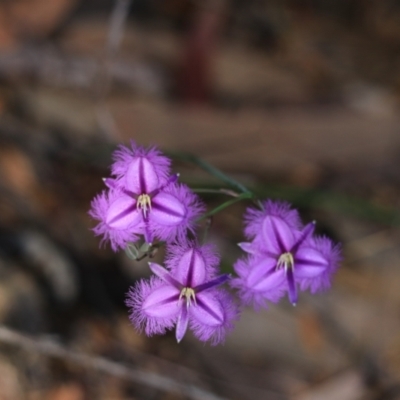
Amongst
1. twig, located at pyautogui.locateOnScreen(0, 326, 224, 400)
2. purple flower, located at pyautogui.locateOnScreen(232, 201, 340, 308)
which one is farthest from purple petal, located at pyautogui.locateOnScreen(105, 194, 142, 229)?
twig, located at pyautogui.locateOnScreen(0, 326, 224, 400)

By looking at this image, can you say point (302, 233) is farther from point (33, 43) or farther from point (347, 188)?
point (33, 43)

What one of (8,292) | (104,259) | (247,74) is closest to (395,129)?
(247,74)

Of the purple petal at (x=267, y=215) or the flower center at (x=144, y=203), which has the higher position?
the purple petal at (x=267, y=215)

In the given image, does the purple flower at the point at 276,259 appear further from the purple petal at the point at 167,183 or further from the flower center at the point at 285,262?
the purple petal at the point at 167,183

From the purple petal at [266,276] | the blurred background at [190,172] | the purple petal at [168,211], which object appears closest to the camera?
the purple petal at [168,211]

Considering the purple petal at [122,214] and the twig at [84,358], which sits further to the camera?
the twig at [84,358]

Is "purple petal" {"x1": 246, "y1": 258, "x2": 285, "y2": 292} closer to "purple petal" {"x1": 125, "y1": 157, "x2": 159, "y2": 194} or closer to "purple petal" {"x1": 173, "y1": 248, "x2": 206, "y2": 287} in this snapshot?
"purple petal" {"x1": 173, "y1": 248, "x2": 206, "y2": 287}

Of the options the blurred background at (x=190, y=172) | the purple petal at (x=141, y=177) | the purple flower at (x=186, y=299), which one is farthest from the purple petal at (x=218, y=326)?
the blurred background at (x=190, y=172)
